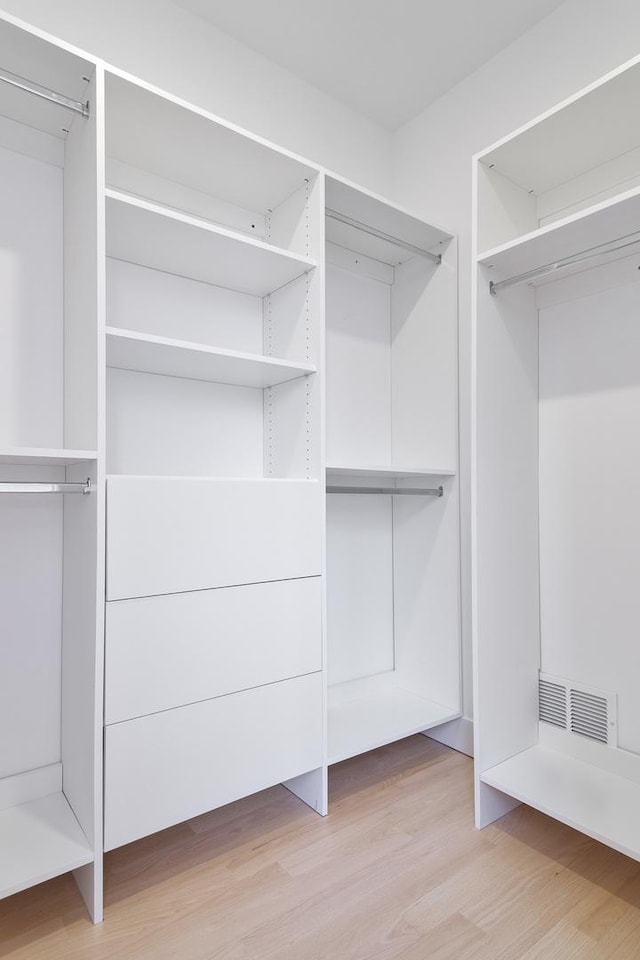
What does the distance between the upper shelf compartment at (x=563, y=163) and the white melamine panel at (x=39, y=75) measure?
1.22 metres

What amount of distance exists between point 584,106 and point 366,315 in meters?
1.14

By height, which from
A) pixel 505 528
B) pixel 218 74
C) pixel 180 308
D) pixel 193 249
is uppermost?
pixel 218 74

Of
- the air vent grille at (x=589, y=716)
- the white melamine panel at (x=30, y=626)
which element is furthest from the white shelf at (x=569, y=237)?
the white melamine panel at (x=30, y=626)

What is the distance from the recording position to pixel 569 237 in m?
1.61

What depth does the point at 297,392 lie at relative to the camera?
1952 millimetres

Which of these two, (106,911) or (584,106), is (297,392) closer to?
(584,106)

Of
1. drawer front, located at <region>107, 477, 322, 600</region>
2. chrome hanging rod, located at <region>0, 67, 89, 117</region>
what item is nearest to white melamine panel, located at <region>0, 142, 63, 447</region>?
chrome hanging rod, located at <region>0, 67, 89, 117</region>

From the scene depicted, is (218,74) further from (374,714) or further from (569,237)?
(374,714)

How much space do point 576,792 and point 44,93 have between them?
95.4 inches

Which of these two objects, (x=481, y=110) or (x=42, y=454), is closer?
(x=42, y=454)

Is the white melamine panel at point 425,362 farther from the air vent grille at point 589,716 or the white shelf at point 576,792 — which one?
the white shelf at point 576,792

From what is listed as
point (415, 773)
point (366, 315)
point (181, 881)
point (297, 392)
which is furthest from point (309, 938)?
point (366, 315)

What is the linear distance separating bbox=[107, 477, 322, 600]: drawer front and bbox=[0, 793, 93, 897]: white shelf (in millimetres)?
632

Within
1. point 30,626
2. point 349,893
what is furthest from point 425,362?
point 349,893
